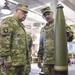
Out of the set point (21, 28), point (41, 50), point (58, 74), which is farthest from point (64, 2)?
point (58, 74)

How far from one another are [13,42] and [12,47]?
7cm

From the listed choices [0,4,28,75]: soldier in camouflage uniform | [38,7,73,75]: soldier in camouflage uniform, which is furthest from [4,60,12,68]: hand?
[38,7,73,75]: soldier in camouflage uniform

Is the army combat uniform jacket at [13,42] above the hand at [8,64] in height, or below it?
above

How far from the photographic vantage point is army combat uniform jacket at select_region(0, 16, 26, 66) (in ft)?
6.75

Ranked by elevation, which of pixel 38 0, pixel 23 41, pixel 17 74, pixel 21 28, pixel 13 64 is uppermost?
pixel 38 0

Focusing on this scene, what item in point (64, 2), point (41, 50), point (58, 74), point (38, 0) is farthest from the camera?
point (64, 2)

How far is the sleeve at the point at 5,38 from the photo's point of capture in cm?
204

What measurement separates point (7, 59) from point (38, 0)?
3524 millimetres

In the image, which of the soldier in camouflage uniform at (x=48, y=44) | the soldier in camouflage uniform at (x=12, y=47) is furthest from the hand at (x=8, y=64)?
the soldier in camouflage uniform at (x=48, y=44)

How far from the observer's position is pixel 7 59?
203cm

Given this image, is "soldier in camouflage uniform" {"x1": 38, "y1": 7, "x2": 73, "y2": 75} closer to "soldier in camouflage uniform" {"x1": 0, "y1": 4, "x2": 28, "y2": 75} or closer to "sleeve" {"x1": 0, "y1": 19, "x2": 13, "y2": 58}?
"soldier in camouflage uniform" {"x1": 0, "y1": 4, "x2": 28, "y2": 75}

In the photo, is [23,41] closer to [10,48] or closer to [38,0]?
[10,48]

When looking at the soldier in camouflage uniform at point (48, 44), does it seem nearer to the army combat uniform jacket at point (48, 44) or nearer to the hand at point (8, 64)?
the army combat uniform jacket at point (48, 44)

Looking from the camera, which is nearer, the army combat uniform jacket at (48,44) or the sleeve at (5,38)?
the sleeve at (5,38)
